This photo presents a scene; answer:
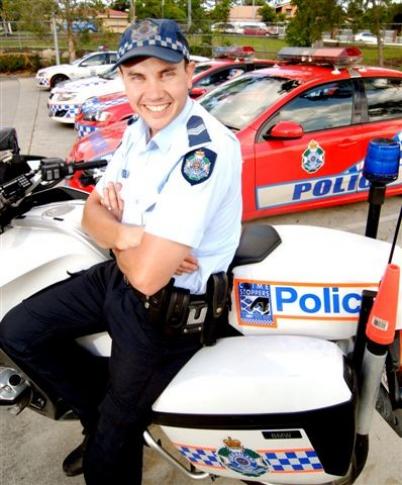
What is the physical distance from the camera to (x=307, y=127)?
161 inches

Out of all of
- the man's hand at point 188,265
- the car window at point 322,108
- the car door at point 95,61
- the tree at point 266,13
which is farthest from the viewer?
the tree at point 266,13

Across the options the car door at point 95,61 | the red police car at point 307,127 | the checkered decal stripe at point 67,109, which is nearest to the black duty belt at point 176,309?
the red police car at point 307,127

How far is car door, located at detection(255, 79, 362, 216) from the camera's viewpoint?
388cm

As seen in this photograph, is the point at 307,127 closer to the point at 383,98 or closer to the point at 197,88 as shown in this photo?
the point at 383,98

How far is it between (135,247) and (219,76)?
6.77 metres

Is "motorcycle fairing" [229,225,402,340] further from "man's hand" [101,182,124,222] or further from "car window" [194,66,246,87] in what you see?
"car window" [194,66,246,87]

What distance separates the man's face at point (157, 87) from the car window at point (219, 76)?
241 inches

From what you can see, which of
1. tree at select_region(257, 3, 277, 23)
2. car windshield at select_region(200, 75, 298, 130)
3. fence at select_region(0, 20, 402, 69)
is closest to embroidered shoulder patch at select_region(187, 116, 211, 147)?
car windshield at select_region(200, 75, 298, 130)

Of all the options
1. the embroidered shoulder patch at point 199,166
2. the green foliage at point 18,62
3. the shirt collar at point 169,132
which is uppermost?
the shirt collar at point 169,132

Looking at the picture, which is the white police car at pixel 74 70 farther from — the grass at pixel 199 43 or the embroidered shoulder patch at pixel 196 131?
the embroidered shoulder patch at pixel 196 131

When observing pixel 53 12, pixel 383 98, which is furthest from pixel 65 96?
pixel 53 12

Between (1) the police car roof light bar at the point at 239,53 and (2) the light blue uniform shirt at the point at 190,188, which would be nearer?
(2) the light blue uniform shirt at the point at 190,188

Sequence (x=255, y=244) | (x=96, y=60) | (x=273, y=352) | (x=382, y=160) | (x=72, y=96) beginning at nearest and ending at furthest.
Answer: (x=273, y=352)
(x=255, y=244)
(x=382, y=160)
(x=72, y=96)
(x=96, y=60)

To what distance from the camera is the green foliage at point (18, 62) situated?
73.6ft
